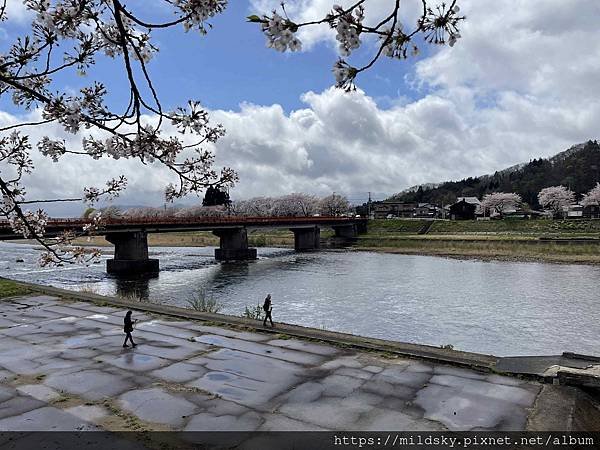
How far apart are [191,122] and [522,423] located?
5.93 meters

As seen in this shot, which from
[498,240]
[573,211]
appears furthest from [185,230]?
[573,211]

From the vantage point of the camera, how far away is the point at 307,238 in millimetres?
72000

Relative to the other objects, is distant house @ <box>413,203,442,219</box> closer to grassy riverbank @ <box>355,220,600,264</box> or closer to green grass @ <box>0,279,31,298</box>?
grassy riverbank @ <box>355,220,600,264</box>

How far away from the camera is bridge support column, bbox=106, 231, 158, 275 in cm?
4197

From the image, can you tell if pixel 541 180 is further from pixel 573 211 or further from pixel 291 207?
pixel 291 207

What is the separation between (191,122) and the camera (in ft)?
12.2

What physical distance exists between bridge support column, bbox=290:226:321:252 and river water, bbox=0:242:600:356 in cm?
2286

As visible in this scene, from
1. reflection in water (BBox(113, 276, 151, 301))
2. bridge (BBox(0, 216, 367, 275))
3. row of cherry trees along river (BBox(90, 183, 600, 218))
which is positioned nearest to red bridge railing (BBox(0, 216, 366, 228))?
bridge (BBox(0, 216, 367, 275))

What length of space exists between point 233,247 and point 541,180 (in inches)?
4148

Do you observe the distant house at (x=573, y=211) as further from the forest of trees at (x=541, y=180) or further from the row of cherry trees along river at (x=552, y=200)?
the forest of trees at (x=541, y=180)

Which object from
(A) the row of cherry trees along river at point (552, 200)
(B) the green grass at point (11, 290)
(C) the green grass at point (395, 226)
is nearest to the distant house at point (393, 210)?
(A) the row of cherry trees along river at point (552, 200)

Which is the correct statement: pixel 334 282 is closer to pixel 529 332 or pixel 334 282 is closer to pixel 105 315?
pixel 529 332

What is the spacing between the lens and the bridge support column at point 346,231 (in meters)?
82.1

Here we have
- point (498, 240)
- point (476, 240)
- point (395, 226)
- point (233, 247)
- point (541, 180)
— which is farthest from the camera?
point (541, 180)
